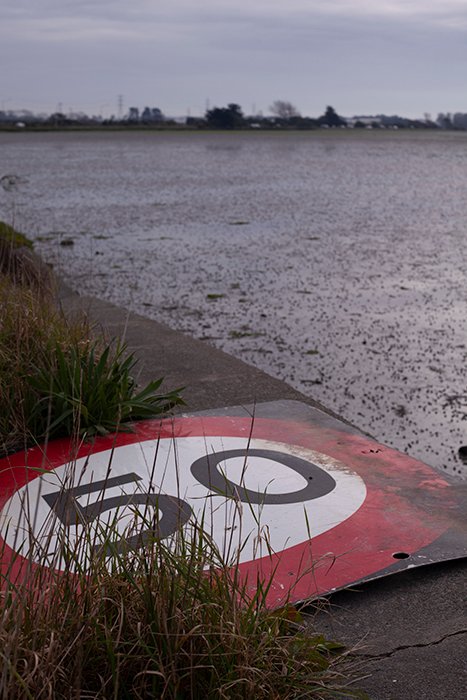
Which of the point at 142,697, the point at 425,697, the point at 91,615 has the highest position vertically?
the point at 91,615

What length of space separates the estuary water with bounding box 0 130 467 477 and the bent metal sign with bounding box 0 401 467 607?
913mm

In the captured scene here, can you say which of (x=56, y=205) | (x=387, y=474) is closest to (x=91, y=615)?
(x=387, y=474)

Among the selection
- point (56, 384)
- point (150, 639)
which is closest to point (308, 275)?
point (56, 384)

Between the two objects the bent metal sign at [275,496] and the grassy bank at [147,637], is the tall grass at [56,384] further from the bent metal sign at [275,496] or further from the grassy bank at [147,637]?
the grassy bank at [147,637]

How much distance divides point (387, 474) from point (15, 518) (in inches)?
68.9

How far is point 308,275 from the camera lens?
1141 centimetres

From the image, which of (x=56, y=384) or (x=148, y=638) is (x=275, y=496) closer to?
(x=56, y=384)

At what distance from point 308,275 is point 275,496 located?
25.0 feet

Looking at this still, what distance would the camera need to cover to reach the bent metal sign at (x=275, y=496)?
335cm

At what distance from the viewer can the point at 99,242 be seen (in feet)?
49.0

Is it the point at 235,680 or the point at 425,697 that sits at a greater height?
the point at 235,680

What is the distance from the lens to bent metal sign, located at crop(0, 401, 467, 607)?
3.35 metres

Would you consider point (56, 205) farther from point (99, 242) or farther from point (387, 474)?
point (387, 474)

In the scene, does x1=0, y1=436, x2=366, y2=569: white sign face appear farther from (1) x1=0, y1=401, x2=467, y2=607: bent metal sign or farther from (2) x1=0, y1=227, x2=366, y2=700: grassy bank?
(2) x1=0, y1=227, x2=366, y2=700: grassy bank
